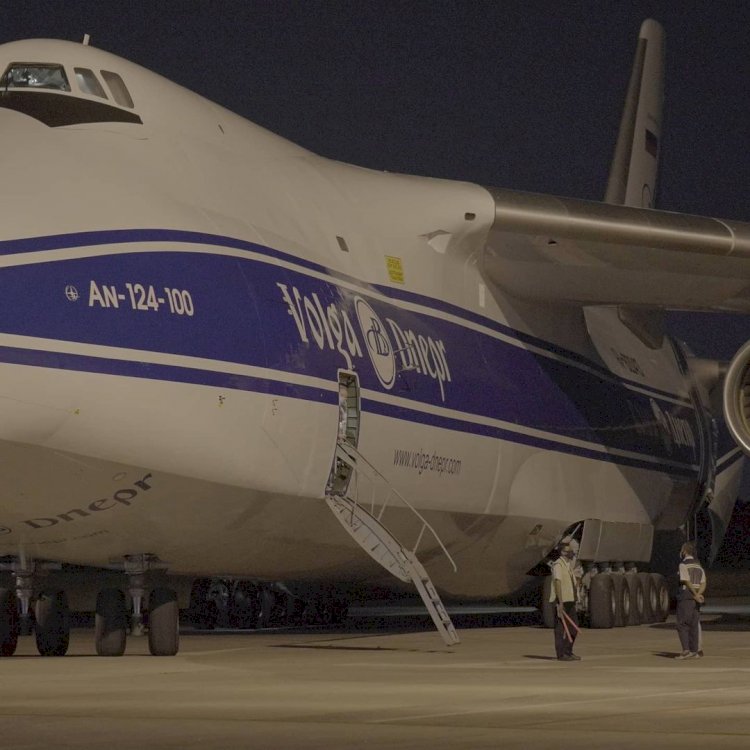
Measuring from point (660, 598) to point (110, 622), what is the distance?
10.1 meters

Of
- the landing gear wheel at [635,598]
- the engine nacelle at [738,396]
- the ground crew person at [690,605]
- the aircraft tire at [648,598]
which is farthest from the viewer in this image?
the aircraft tire at [648,598]

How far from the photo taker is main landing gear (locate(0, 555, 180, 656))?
528 inches

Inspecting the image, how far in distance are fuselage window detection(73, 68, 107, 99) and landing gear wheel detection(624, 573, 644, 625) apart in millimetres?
10174

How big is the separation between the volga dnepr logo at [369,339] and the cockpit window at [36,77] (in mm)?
2460

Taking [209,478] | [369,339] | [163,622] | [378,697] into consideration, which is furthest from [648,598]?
[378,697]

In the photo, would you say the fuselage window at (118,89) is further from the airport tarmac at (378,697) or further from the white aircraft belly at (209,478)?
the airport tarmac at (378,697)

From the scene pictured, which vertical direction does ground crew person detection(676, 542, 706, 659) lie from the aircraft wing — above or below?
below

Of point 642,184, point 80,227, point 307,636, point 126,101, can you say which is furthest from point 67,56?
point 642,184

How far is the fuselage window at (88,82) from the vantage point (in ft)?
44.4

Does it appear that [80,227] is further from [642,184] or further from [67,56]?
[642,184]

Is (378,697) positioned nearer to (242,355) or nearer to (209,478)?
(209,478)

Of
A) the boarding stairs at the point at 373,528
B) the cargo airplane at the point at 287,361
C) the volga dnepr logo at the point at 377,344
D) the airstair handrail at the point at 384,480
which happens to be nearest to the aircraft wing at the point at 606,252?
the cargo airplane at the point at 287,361

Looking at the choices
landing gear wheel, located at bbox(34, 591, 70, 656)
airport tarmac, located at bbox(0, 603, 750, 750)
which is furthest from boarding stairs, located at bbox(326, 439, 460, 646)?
landing gear wheel, located at bbox(34, 591, 70, 656)

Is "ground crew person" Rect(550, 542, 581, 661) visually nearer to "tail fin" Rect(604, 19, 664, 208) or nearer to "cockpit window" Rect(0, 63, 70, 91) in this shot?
"cockpit window" Rect(0, 63, 70, 91)
